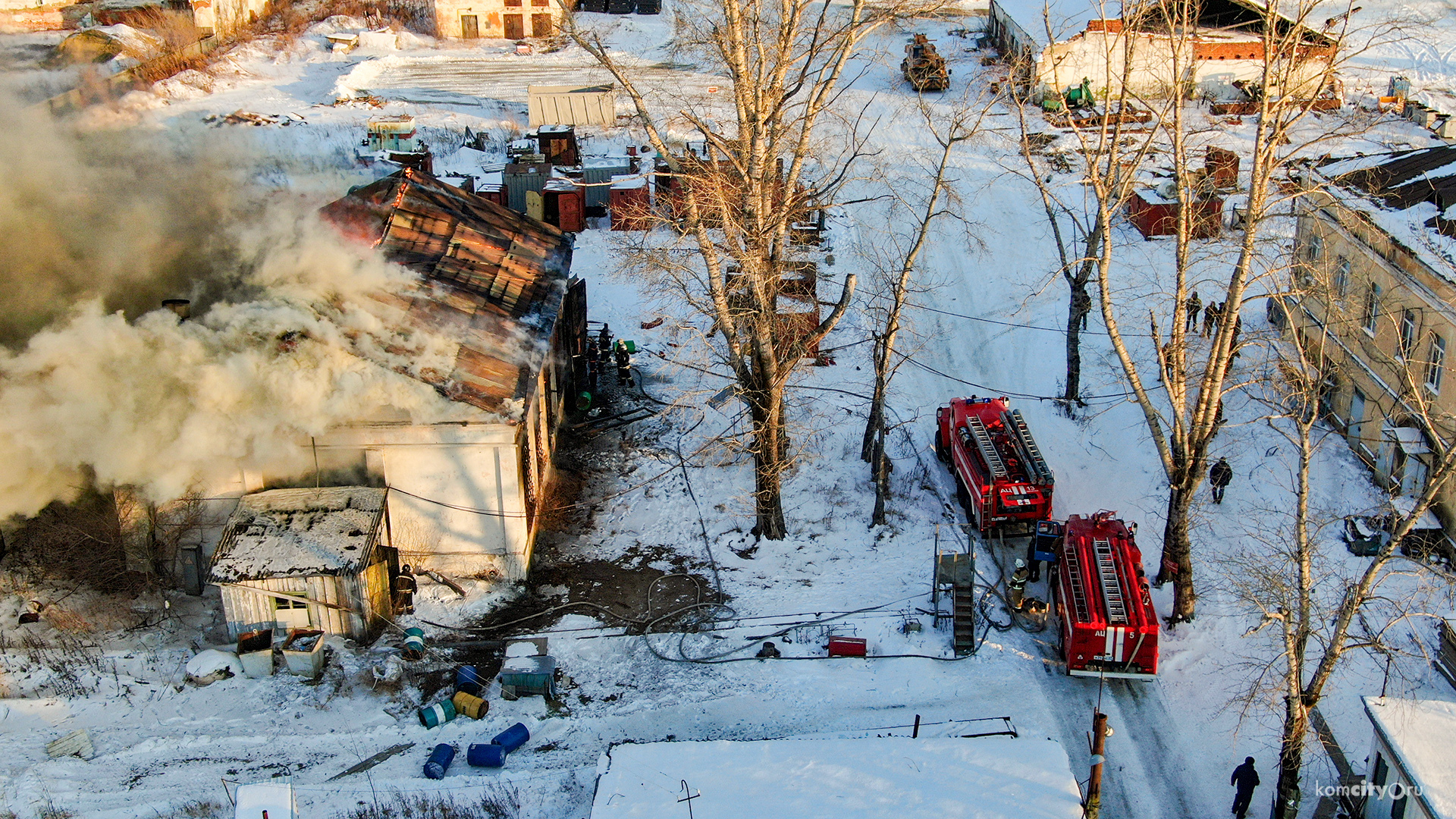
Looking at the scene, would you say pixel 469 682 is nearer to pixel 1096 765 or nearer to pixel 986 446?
pixel 1096 765

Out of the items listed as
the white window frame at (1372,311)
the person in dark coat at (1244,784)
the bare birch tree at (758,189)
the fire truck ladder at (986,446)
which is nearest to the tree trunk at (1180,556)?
the fire truck ladder at (986,446)

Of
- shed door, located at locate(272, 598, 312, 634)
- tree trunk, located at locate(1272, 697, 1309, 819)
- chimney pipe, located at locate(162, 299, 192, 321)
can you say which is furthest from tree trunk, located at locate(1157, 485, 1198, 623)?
chimney pipe, located at locate(162, 299, 192, 321)

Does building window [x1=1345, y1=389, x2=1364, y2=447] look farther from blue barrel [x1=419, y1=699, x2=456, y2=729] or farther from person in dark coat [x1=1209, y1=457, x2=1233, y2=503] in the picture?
blue barrel [x1=419, y1=699, x2=456, y2=729]

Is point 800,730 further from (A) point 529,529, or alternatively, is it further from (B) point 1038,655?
(A) point 529,529

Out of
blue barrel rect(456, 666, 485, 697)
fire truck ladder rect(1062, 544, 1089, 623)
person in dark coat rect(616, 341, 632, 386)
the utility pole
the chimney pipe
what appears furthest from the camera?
person in dark coat rect(616, 341, 632, 386)

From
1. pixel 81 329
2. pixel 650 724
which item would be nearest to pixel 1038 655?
pixel 650 724
